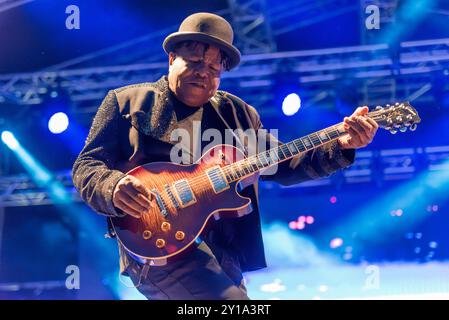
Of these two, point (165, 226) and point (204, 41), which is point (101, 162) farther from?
point (204, 41)

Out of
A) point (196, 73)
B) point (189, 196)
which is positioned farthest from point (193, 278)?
point (196, 73)

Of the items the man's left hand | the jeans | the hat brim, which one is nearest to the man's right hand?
the jeans

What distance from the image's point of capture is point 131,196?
Answer: 2.77 m

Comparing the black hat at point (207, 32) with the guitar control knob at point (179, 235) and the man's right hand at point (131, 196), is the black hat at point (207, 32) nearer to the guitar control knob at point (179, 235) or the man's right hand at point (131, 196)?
the man's right hand at point (131, 196)

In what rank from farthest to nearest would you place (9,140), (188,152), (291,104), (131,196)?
(9,140)
(291,104)
(188,152)
(131,196)

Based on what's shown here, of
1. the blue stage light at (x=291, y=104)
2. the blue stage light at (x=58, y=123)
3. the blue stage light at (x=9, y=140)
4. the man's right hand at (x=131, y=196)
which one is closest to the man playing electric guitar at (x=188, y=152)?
the man's right hand at (x=131, y=196)

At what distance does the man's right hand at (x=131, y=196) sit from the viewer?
109 inches

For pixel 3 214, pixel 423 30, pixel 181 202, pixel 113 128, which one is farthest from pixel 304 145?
pixel 3 214

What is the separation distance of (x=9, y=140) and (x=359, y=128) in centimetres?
442

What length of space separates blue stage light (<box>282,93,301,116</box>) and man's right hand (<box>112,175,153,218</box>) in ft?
12.2

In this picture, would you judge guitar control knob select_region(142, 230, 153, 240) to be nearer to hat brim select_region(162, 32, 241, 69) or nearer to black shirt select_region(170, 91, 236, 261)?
black shirt select_region(170, 91, 236, 261)

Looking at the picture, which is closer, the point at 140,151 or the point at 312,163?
the point at 140,151

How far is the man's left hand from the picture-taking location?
3025 mm
